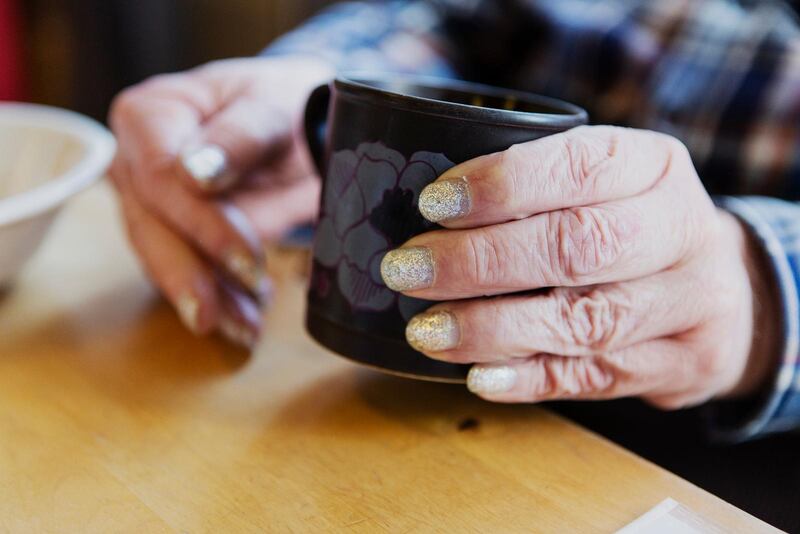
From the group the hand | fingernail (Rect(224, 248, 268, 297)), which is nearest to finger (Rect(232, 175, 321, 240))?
the hand

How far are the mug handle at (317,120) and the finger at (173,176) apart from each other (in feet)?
0.30

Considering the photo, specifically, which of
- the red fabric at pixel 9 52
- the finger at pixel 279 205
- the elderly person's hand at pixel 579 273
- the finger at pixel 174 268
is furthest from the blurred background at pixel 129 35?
the elderly person's hand at pixel 579 273

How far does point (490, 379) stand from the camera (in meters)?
0.43

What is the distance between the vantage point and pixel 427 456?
16.9 inches

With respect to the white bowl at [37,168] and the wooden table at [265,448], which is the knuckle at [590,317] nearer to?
the wooden table at [265,448]

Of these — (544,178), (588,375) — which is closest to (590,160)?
(544,178)

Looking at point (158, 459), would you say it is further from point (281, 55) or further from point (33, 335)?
point (281, 55)

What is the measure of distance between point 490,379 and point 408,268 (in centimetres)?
9

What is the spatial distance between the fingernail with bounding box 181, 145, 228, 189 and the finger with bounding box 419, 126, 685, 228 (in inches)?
9.5

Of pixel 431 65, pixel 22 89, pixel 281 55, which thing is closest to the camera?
pixel 281 55

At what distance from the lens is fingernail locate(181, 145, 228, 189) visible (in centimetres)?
56

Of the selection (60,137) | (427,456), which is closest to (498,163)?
(427,456)

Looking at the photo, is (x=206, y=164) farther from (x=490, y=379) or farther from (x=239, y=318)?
(x=490, y=379)

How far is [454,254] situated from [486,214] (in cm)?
3
